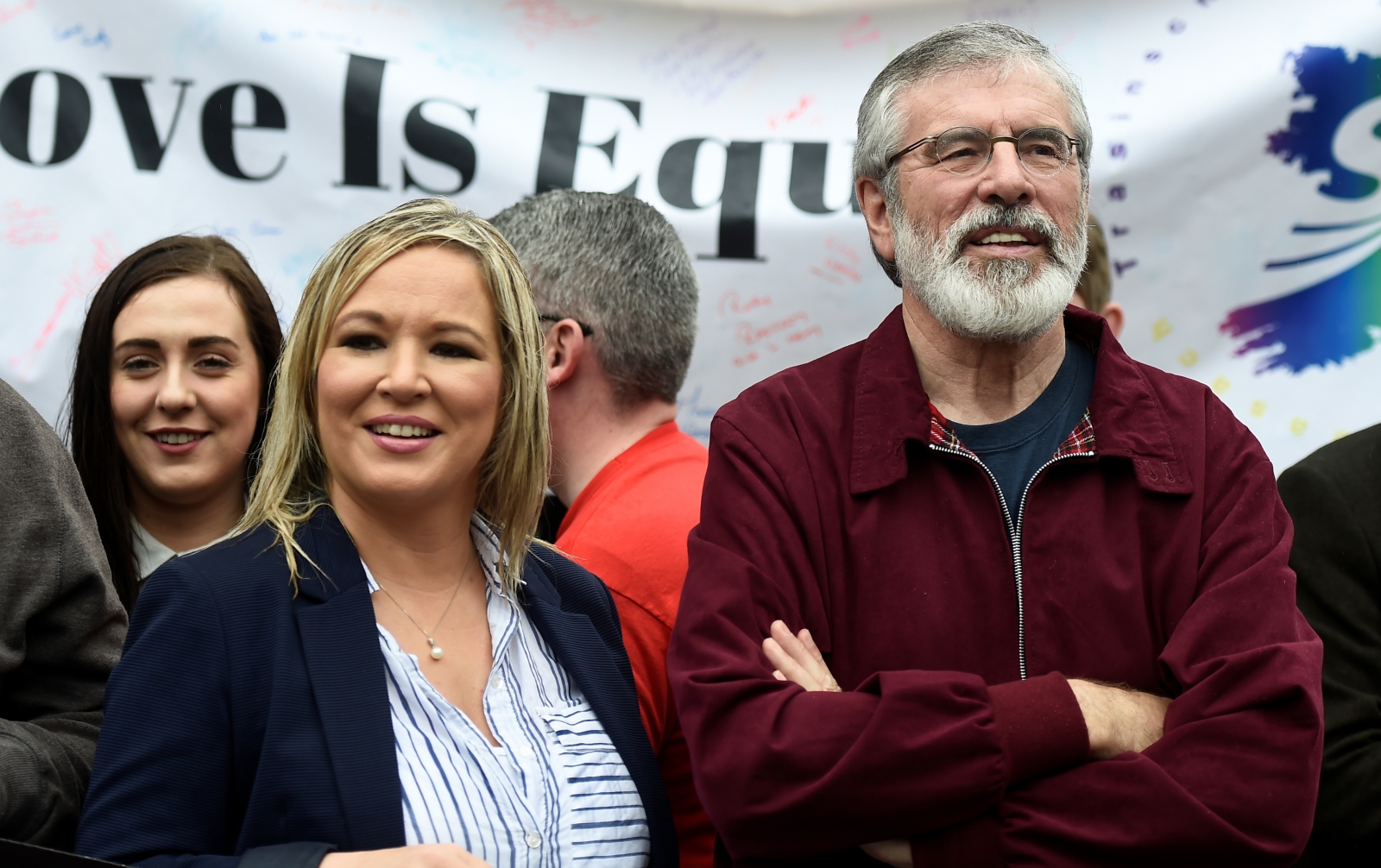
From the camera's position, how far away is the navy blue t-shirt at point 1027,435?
2.06m

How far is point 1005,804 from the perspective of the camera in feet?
5.81

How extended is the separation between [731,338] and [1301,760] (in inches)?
83.3

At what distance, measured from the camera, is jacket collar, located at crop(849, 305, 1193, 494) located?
2.03m

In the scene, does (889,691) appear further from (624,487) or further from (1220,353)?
(1220,353)

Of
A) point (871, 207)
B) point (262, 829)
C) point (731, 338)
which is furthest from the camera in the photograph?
point (731, 338)

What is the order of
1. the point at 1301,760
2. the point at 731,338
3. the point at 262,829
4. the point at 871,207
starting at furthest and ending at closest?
the point at 731,338
the point at 871,207
the point at 1301,760
the point at 262,829

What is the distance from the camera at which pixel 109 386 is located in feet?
9.24

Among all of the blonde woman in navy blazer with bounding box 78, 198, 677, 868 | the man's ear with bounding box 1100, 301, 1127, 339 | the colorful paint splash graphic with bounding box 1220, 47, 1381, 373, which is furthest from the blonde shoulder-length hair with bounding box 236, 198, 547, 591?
the colorful paint splash graphic with bounding box 1220, 47, 1381, 373

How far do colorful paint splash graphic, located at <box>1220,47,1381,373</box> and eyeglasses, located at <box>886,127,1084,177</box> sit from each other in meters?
1.61

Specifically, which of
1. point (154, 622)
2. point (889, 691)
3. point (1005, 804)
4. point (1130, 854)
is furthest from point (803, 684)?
point (154, 622)

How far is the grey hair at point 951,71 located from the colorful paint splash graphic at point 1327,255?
152 centimetres
